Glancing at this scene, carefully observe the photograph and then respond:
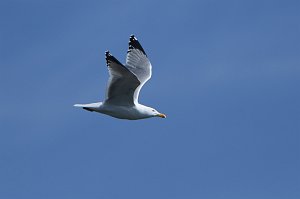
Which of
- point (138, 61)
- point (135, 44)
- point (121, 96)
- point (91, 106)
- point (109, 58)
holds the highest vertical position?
point (135, 44)

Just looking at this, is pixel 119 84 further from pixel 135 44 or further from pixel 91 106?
pixel 135 44

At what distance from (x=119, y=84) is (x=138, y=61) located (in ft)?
10.8

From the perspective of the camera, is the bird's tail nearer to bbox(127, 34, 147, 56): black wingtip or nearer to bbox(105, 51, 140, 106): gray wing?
bbox(105, 51, 140, 106): gray wing

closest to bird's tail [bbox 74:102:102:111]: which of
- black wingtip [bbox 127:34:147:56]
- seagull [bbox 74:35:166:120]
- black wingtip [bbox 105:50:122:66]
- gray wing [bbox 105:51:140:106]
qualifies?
seagull [bbox 74:35:166:120]

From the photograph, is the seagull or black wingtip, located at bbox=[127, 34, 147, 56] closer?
the seagull

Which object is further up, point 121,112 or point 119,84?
point 119,84

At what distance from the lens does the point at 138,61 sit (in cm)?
1939

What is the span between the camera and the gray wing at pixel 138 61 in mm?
19003

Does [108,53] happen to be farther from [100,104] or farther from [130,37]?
[130,37]

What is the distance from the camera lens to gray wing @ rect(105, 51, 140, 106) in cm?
1566

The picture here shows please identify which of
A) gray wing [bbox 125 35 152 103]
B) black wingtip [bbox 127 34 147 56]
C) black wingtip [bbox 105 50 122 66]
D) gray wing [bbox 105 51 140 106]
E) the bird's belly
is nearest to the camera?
black wingtip [bbox 105 50 122 66]

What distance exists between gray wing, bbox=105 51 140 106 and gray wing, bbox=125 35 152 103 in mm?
2092

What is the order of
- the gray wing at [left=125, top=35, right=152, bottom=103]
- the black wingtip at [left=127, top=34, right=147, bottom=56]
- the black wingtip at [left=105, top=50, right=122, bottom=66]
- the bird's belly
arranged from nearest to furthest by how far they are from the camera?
1. the black wingtip at [left=105, top=50, right=122, bottom=66]
2. the bird's belly
3. the gray wing at [left=125, top=35, right=152, bottom=103]
4. the black wingtip at [left=127, top=34, right=147, bottom=56]

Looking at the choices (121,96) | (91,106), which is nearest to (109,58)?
(121,96)
